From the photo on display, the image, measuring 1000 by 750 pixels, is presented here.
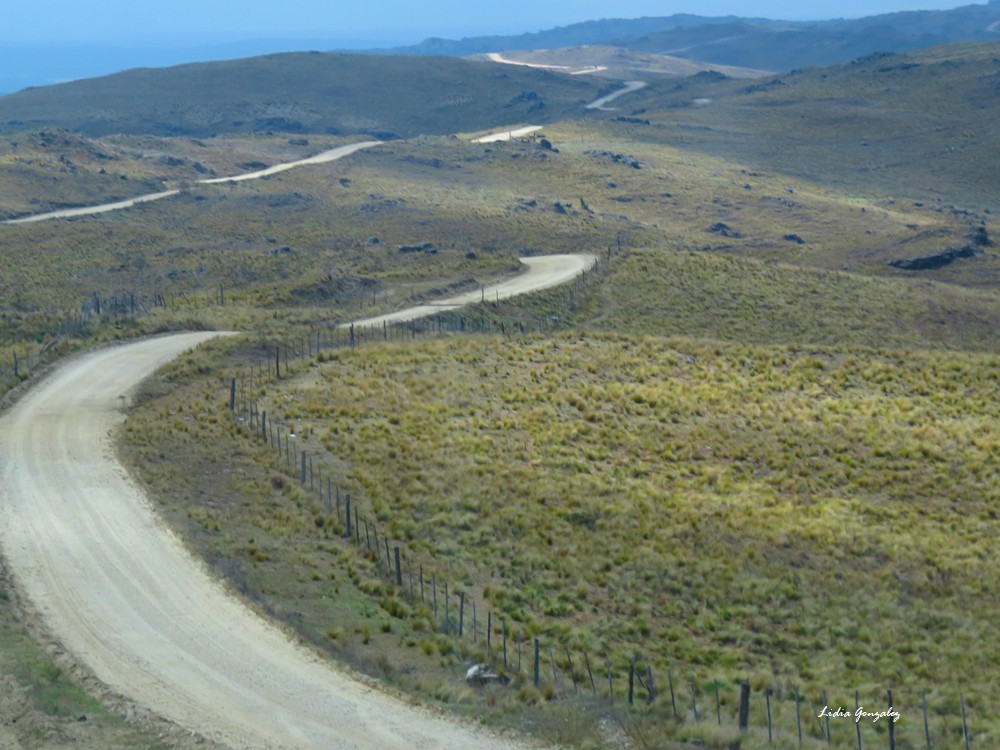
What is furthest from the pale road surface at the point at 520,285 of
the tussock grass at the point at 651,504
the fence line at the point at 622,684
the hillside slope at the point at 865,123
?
the hillside slope at the point at 865,123

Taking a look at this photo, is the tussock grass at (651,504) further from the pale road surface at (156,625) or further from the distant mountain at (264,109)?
the distant mountain at (264,109)

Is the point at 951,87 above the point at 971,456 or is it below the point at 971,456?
above

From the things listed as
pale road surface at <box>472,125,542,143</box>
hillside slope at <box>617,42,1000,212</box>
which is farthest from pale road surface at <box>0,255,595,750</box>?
pale road surface at <box>472,125,542,143</box>

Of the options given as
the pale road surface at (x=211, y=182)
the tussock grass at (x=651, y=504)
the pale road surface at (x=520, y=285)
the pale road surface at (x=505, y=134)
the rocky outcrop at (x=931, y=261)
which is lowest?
the rocky outcrop at (x=931, y=261)

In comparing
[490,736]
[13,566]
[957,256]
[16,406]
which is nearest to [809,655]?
[490,736]

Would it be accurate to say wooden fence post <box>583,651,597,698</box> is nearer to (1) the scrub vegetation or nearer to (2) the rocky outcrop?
(1) the scrub vegetation

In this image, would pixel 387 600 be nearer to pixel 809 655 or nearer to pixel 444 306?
pixel 809 655

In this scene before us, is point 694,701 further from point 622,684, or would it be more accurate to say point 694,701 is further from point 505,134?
point 505,134
